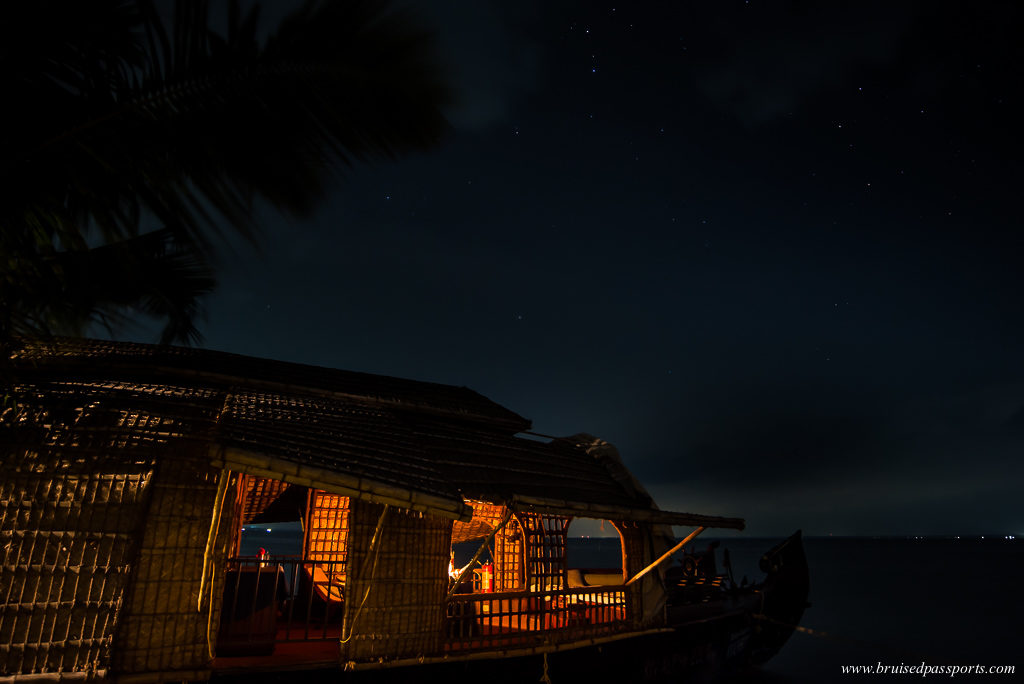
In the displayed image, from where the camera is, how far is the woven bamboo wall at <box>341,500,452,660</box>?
188 inches

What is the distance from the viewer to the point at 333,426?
5004mm

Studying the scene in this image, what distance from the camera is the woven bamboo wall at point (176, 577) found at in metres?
4.00

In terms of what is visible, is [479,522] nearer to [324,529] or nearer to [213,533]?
[324,529]

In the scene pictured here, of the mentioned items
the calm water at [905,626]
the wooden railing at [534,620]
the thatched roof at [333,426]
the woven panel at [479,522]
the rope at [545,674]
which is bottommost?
the calm water at [905,626]

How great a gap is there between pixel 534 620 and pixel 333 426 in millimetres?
3299

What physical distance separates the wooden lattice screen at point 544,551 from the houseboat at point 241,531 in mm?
1128

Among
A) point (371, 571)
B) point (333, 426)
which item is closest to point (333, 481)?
point (333, 426)

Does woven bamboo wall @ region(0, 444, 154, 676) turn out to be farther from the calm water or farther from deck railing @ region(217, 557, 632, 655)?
the calm water

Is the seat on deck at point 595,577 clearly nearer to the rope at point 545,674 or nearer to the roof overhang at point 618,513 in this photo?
the roof overhang at point 618,513

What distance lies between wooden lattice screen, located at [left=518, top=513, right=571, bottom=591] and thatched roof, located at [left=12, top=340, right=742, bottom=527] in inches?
48.9

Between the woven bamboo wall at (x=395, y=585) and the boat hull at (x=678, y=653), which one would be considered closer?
the woven bamboo wall at (x=395, y=585)

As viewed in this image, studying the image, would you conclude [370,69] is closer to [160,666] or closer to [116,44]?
[116,44]

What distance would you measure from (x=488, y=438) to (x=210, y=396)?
330cm

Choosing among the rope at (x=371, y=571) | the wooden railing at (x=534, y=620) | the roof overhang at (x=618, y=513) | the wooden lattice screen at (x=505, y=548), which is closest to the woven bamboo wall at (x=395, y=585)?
the rope at (x=371, y=571)
